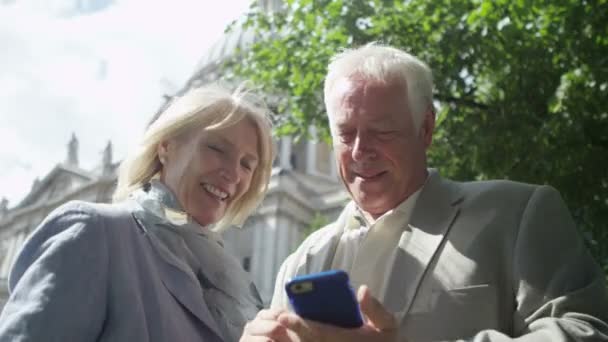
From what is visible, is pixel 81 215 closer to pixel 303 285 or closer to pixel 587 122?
pixel 303 285

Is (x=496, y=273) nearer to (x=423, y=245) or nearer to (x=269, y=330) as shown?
(x=423, y=245)

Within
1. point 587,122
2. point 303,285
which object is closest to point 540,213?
point 303,285

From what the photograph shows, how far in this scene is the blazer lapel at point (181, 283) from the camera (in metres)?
2.46

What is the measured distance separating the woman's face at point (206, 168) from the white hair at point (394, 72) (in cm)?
61

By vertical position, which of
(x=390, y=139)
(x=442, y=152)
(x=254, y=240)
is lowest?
(x=254, y=240)

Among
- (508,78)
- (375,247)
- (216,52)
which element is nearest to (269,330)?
(375,247)

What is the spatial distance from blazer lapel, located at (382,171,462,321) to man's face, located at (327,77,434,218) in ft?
0.32

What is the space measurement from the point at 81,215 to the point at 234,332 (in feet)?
2.42

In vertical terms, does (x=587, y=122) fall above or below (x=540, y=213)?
below

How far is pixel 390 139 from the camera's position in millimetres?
2279

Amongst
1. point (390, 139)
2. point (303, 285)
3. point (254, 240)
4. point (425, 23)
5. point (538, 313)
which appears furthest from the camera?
point (254, 240)

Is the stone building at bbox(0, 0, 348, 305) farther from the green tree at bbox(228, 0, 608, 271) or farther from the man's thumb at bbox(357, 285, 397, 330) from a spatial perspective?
the man's thumb at bbox(357, 285, 397, 330)

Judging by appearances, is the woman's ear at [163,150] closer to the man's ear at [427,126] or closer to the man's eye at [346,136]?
the man's eye at [346,136]

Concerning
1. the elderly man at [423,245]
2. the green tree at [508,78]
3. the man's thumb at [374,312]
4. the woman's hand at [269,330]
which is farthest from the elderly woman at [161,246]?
the green tree at [508,78]
